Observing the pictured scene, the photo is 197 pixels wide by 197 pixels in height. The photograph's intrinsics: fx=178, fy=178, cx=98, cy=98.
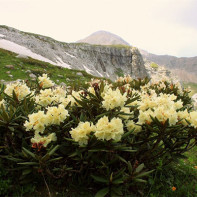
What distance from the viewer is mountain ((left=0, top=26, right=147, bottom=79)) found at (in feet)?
85.7

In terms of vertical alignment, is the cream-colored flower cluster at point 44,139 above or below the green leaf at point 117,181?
above

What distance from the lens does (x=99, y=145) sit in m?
1.92

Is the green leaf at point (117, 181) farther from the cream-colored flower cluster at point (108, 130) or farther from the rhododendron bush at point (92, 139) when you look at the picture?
the cream-colored flower cluster at point (108, 130)

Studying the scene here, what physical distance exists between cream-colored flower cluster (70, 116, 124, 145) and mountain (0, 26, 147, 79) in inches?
765

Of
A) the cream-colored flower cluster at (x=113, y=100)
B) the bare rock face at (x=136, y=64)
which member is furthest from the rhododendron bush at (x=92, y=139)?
the bare rock face at (x=136, y=64)

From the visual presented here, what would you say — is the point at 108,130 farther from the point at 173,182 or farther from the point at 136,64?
the point at 136,64

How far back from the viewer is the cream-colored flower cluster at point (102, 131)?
1.75 meters

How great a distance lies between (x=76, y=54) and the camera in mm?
39438

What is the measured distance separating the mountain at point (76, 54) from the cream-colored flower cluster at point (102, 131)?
765 inches

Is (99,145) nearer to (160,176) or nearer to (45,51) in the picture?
(160,176)

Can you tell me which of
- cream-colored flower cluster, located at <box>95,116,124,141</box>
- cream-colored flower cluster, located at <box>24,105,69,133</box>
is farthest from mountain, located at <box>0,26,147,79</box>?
cream-colored flower cluster, located at <box>95,116,124,141</box>

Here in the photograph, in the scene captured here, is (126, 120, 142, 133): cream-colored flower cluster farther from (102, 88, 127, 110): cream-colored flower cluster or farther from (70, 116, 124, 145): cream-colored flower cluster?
(70, 116, 124, 145): cream-colored flower cluster

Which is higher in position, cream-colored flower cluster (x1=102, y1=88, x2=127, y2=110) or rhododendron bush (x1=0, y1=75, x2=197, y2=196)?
cream-colored flower cluster (x1=102, y1=88, x2=127, y2=110)

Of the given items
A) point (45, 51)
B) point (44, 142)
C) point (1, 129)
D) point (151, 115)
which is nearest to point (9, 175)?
point (1, 129)
